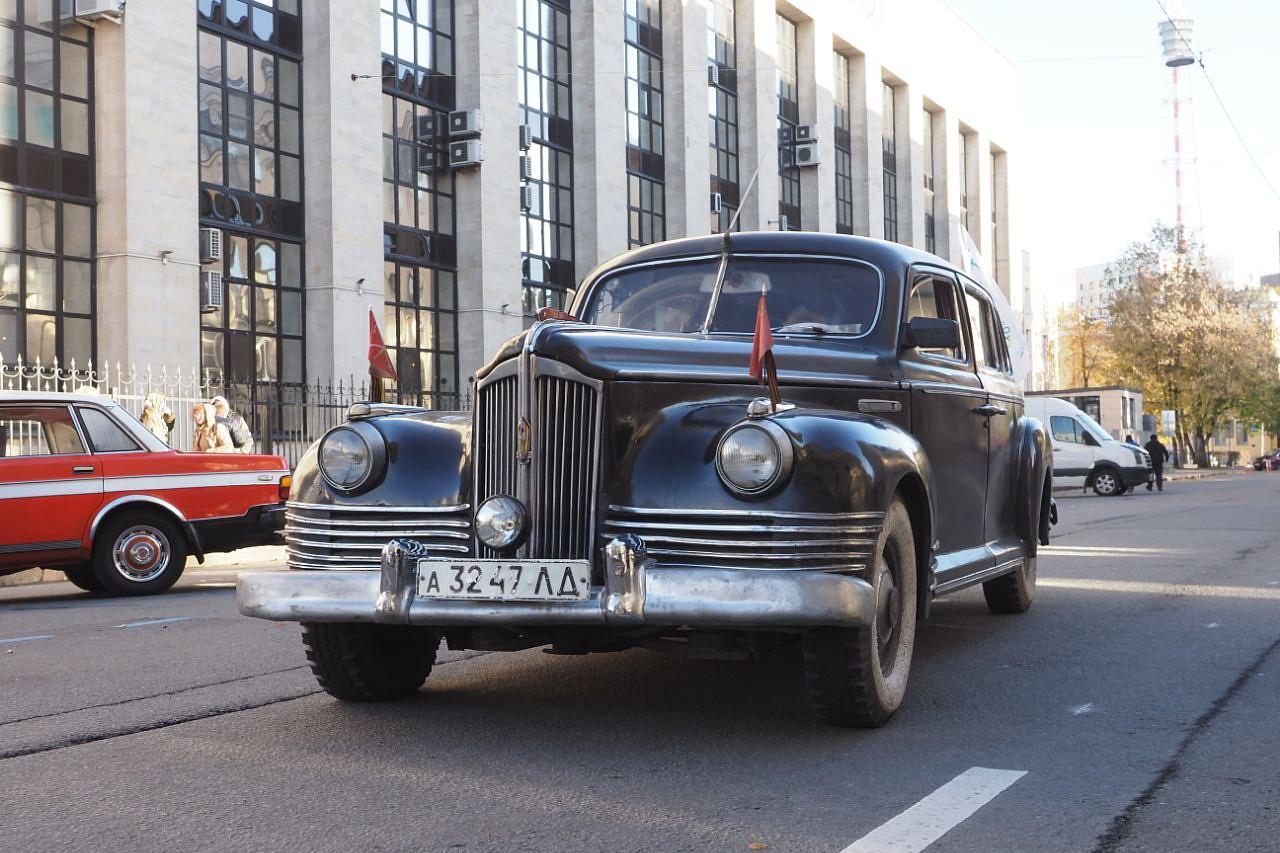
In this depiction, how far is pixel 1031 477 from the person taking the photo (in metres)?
8.21

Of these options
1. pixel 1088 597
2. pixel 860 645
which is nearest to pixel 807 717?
pixel 860 645

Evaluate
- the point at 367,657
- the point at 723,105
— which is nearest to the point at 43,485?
the point at 367,657

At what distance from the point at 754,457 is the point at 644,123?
36.1 m

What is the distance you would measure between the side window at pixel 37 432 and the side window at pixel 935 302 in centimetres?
733

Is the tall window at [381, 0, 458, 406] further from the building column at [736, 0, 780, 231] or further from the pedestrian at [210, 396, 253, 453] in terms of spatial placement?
the building column at [736, 0, 780, 231]

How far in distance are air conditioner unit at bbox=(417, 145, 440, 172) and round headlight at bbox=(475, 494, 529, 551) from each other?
28.1m

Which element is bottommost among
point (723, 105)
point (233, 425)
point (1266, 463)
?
point (1266, 463)

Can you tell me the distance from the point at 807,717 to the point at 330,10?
85.3ft

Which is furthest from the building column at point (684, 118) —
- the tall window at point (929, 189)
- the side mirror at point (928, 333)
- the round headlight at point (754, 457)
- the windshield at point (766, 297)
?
the round headlight at point (754, 457)

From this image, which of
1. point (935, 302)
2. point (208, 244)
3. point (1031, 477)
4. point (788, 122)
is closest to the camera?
point (935, 302)

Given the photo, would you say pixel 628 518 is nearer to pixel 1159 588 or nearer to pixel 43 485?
pixel 1159 588

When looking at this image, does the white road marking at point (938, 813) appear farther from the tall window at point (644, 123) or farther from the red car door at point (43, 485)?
the tall window at point (644, 123)

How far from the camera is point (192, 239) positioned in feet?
83.9

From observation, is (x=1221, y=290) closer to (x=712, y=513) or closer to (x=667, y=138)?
(x=667, y=138)
